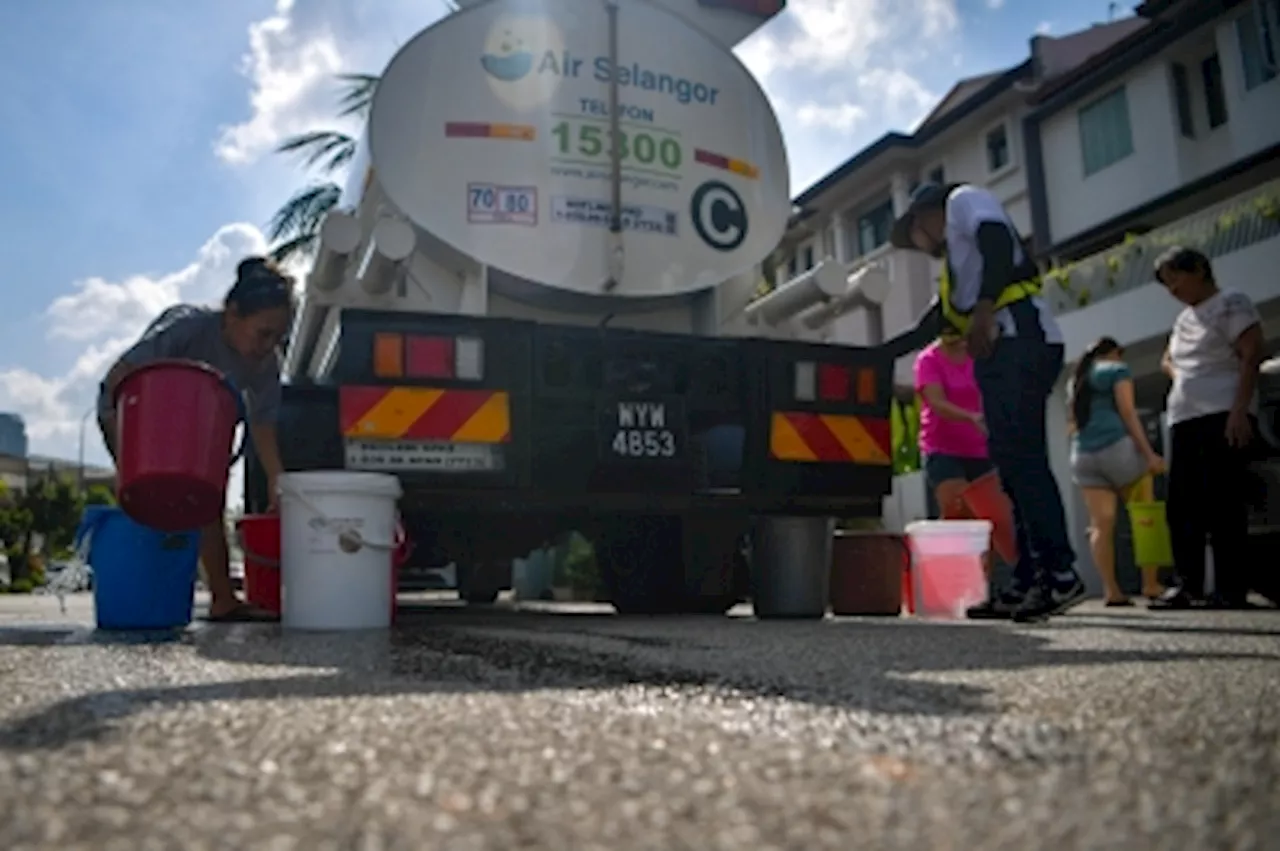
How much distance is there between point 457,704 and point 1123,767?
821mm

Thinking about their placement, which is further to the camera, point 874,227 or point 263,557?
point 874,227

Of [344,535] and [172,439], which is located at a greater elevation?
[172,439]

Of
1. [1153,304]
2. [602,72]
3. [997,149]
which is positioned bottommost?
[602,72]

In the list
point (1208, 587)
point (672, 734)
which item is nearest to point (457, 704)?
point (672, 734)

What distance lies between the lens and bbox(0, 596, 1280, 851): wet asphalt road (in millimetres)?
848

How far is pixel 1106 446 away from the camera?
5996 mm

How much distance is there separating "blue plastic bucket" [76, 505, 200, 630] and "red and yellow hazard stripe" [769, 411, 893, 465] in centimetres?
209

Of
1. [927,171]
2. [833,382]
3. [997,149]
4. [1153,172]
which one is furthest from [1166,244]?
[833,382]

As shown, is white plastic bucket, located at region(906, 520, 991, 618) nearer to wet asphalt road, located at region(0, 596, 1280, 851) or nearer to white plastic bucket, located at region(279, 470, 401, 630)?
white plastic bucket, located at region(279, 470, 401, 630)

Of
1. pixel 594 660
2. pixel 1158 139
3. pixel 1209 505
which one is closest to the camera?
pixel 594 660

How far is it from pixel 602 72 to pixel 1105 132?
57.7 ft

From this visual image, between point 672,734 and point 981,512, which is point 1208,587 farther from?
point 672,734

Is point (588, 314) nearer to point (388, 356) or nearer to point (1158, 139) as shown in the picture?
point (388, 356)

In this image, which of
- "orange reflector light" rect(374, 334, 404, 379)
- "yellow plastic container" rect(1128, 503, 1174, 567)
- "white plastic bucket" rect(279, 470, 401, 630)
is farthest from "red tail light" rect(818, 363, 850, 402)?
"yellow plastic container" rect(1128, 503, 1174, 567)
